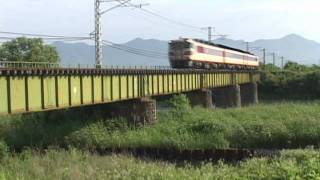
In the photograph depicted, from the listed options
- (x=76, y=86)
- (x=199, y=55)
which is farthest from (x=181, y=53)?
(x=76, y=86)

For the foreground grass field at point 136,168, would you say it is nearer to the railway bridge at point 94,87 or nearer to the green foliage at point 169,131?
the railway bridge at point 94,87

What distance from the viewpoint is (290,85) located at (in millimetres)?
104938

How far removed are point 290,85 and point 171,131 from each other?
215ft

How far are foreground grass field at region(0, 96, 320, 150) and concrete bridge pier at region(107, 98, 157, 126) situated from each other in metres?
0.69

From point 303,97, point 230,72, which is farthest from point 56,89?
point 303,97

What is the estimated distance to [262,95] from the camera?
106 metres

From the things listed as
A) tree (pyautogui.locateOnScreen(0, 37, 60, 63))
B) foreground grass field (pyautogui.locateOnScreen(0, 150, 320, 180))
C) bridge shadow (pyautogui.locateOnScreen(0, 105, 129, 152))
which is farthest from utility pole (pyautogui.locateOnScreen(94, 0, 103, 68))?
tree (pyautogui.locateOnScreen(0, 37, 60, 63))

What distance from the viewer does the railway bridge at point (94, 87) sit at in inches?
1072

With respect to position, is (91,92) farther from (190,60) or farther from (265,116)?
(190,60)

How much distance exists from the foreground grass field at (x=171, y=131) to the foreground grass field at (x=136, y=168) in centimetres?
667

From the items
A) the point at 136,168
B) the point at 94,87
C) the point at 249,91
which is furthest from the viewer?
the point at 249,91

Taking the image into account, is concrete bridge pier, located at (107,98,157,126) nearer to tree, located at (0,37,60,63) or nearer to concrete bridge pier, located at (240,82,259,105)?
concrete bridge pier, located at (240,82,259,105)

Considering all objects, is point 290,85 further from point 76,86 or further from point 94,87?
point 76,86

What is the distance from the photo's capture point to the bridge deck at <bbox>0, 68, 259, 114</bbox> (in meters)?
26.9
